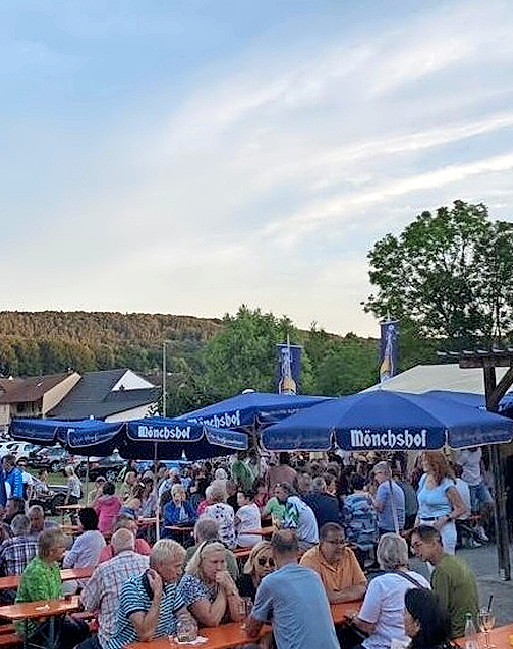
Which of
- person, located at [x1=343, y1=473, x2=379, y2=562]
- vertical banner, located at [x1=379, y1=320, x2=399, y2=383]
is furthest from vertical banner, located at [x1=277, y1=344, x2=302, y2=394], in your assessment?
person, located at [x1=343, y1=473, x2=379, y2=562]

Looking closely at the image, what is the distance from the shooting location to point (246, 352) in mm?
66875

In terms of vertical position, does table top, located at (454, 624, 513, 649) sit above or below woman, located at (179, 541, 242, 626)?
below

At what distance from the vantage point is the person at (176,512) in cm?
1210

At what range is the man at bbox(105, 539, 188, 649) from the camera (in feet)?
17.4

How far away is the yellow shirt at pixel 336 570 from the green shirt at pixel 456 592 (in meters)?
1.06

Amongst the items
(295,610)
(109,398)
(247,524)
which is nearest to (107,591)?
(295,610)

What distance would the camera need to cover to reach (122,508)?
1231 centimetres

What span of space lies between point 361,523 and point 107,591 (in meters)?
5.19

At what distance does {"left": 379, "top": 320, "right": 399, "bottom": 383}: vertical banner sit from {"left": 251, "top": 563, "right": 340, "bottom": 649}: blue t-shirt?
1719 cm

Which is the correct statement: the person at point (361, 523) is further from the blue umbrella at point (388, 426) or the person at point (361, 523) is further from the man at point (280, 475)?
the blue umbrella at point (388, 426)

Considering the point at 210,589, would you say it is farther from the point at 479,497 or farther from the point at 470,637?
the point at 479,497

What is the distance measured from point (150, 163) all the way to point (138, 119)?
1693mm

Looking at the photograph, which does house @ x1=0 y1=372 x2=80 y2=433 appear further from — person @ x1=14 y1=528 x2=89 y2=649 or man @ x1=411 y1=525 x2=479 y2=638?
man @ x1=411 y1=525 x2=479 y2=638

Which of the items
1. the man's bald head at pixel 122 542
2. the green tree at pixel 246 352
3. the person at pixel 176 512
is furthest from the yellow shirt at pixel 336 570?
the green tree at pixel 246 352
